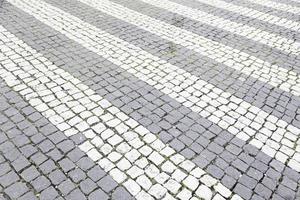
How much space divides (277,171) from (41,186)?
367cm

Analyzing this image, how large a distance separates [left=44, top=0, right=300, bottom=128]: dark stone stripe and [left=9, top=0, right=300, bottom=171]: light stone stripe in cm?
21

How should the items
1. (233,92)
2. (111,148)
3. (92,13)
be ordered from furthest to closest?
1. (92,13)
2. (233,92)
3. (111,148)

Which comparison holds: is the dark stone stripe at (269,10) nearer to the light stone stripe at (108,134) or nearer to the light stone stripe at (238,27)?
the light stone stripe at (238,27)

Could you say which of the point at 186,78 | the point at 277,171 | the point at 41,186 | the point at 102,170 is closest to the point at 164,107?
the point at 186,78

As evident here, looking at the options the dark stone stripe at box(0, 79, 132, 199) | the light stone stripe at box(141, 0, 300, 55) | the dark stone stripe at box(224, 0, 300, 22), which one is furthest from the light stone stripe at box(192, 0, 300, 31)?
the dark stone stripe at box(0, 79, 132, 199)

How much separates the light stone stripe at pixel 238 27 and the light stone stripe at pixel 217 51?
1.06 m

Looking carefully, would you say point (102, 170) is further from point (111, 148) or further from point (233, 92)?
point (233, 92)

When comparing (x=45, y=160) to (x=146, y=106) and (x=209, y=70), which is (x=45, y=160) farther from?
(x=209, y=70)

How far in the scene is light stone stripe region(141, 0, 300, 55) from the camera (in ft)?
29.1

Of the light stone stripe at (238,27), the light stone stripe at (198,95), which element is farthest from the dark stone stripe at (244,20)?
the light stone stripe at (198,95)

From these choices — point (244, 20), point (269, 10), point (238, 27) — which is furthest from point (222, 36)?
point (269, 10)

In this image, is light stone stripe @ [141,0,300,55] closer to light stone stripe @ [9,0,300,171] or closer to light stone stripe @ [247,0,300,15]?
light stone stripe @ [247,0,300,15]

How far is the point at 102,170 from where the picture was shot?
4.96 m

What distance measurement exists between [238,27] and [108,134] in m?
6.12
